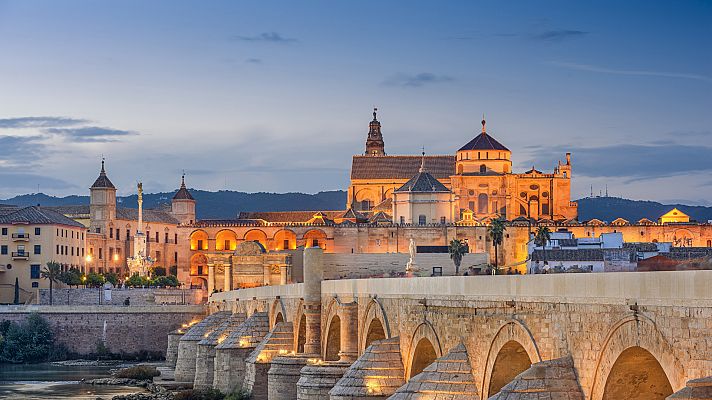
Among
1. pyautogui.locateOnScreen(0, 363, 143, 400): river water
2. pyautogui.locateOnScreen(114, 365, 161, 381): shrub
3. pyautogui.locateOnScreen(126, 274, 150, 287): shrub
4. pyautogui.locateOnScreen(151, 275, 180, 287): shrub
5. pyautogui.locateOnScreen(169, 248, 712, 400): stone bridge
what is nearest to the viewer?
pyautogui.locateOnScreen(169, 248, 712, 400): stone bridge

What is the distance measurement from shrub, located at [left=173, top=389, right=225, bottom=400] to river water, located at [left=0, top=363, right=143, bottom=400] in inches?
157

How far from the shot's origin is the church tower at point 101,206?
414 feet

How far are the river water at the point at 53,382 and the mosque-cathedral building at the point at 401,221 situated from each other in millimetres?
36600

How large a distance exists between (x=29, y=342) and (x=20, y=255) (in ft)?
73.6

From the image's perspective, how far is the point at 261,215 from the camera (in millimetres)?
137625

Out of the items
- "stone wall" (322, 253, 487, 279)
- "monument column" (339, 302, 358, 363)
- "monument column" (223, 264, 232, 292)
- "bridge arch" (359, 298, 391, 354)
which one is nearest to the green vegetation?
"monument column" (223, 264, 232, 292)

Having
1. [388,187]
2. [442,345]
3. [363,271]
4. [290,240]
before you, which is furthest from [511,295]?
[388,187]

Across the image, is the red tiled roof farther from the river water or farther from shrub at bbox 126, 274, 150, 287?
the river water

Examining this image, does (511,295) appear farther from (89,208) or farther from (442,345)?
(89,208)

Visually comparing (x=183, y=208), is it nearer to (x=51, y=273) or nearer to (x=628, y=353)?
(x=51, y=273)

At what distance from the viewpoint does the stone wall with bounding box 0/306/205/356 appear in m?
89.6

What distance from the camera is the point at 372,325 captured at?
117 ft

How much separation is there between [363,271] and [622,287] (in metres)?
63.3

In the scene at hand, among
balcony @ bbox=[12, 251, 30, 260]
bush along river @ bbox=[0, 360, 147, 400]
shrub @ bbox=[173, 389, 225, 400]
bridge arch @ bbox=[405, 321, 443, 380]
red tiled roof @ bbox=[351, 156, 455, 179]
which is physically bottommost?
bush along river @ bbox=[0, 360, 147, 400]
